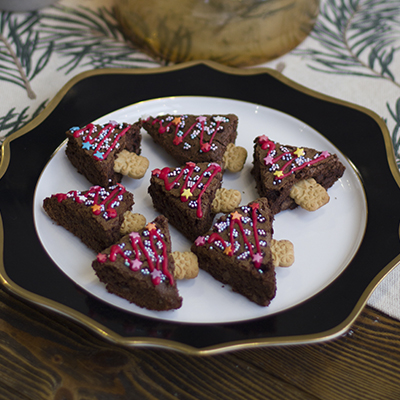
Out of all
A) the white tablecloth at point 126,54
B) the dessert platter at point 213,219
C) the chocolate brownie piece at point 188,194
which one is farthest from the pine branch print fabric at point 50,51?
the chocolate brownie piece at point 188,194

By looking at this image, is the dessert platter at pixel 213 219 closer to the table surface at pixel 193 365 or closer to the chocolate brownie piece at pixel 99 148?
the chocolate brownie piece at pixel 99 148

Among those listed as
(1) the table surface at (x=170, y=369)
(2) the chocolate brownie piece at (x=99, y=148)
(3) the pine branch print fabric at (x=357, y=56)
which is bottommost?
(1) the table surface at (x=170, y=369)

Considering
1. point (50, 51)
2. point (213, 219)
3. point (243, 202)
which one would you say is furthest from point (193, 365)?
point (50, 51)

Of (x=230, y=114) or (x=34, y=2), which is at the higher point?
(x=34, y=2)

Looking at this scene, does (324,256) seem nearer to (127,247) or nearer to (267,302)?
(267,302)

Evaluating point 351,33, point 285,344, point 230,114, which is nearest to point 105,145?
point 230,114

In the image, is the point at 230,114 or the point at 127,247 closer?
the point at 127,247

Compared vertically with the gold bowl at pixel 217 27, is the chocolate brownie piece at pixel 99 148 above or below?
below
